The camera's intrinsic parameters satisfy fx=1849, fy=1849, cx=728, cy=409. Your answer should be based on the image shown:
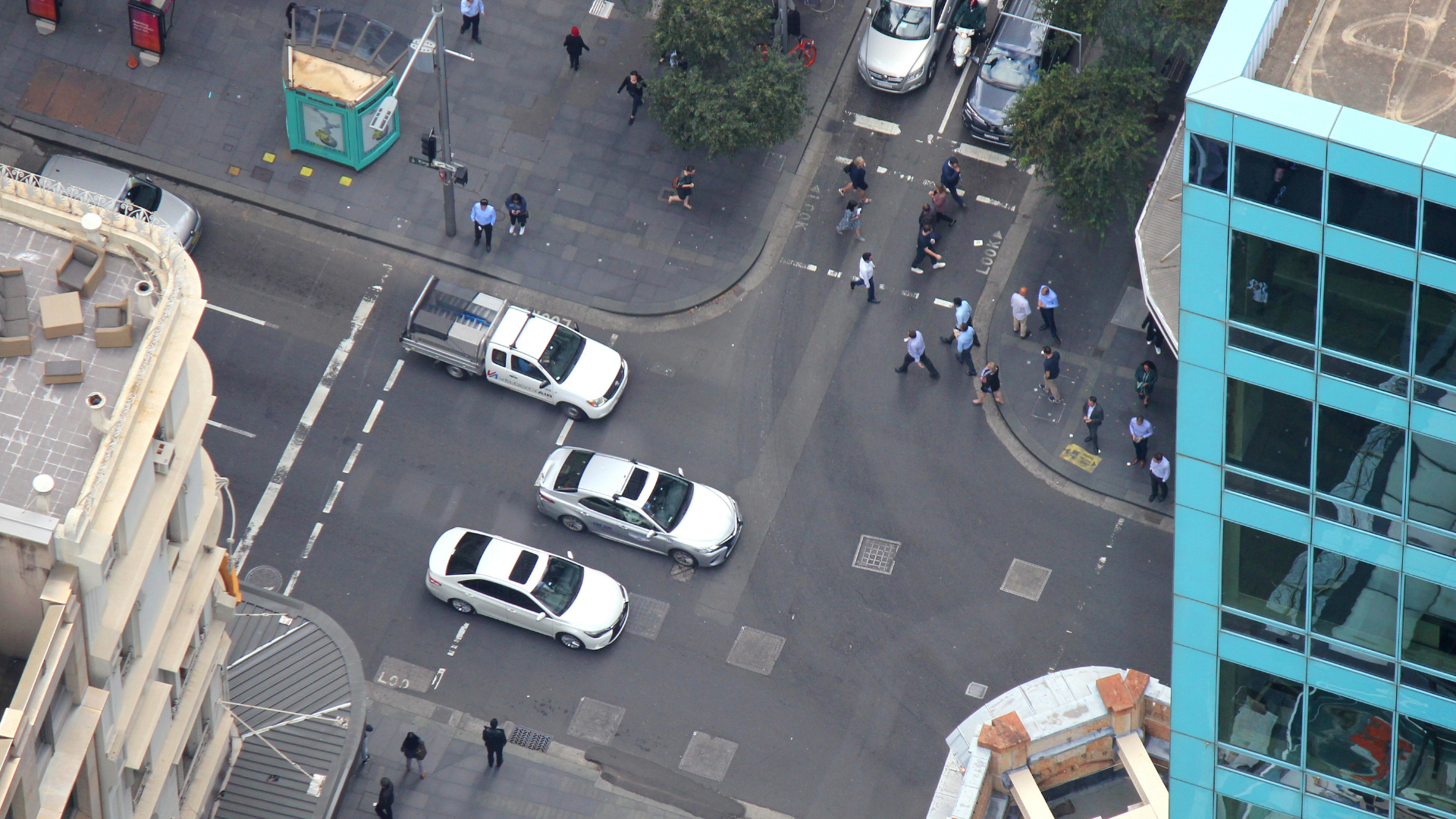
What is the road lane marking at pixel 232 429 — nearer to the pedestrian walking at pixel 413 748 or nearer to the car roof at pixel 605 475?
the car roof at pixel 605 475

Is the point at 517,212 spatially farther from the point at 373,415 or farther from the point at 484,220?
the point at 373,415

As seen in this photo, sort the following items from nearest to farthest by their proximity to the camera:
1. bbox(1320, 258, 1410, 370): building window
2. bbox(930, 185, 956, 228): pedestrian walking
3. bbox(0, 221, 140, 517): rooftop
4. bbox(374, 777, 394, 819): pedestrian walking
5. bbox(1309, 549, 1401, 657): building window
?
bbox(1320, 258, 1410, 370): building window → bbox(1309, 549, 1401, 657): building window → bbox(0, 221, 140, 517): rooftop → bbox(374, 777, 394, 819): pedestrian walking → bbox(930, 185, 956, 228): pedestrian walking

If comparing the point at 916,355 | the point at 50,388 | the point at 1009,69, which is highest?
the point at 1009,69

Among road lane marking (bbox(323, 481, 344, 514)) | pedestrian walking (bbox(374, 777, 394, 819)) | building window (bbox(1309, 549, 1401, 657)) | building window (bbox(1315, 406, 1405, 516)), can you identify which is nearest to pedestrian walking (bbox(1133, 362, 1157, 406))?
road lane marking (bbox(323, 481, 344, 514))

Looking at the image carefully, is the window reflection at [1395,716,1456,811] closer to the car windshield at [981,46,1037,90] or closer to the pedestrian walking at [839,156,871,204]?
the pedestrian walking at [839,156,871,204]

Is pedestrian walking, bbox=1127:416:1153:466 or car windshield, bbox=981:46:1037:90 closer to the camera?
pedestrian walking, bbox=1127:416:1153:466

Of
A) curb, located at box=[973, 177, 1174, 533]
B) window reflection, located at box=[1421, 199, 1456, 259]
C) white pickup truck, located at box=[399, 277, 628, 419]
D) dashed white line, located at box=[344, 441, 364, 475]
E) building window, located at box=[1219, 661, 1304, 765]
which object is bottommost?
dashed white line, located at box=[344, 441, 364, 475]

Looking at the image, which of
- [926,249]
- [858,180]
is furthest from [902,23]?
[926,249]
